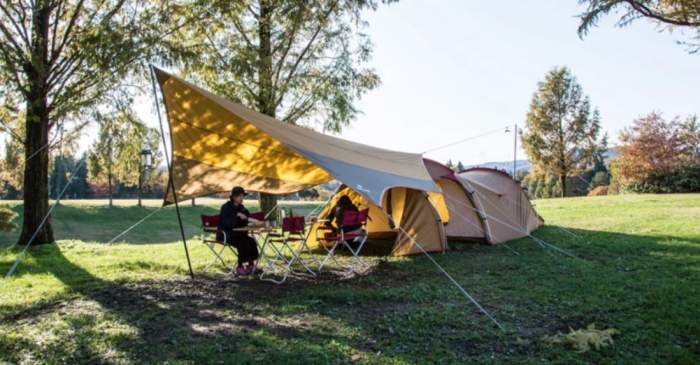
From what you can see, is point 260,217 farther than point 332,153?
Yes

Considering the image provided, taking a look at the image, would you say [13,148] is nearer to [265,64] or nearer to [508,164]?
[265,64]

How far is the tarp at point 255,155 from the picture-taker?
16.6 ft

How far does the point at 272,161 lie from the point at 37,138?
411 cm

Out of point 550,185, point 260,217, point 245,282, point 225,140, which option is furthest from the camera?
point 550,185

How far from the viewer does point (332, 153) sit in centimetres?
564

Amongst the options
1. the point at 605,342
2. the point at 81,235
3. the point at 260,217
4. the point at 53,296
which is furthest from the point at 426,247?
the point at 81,235

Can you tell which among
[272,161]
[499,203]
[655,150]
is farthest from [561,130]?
[272,161]

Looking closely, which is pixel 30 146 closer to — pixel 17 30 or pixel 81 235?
pixel 17 30

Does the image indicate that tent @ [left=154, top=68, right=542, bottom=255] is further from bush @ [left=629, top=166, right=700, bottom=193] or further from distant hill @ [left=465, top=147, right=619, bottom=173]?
bush @ [left=629, top=166, right=700, bottom=193]

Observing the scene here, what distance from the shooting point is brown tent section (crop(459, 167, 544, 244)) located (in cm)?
837

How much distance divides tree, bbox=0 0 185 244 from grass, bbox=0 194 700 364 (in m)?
1.54

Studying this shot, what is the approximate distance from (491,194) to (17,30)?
8003 millimetres

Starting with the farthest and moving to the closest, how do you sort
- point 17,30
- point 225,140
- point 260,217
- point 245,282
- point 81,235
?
point 81,235
point 17,30
point 260,217
point 225,140
point 245,282

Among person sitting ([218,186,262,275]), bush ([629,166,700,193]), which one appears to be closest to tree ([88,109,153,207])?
person sitting ([218,186,262,275])
